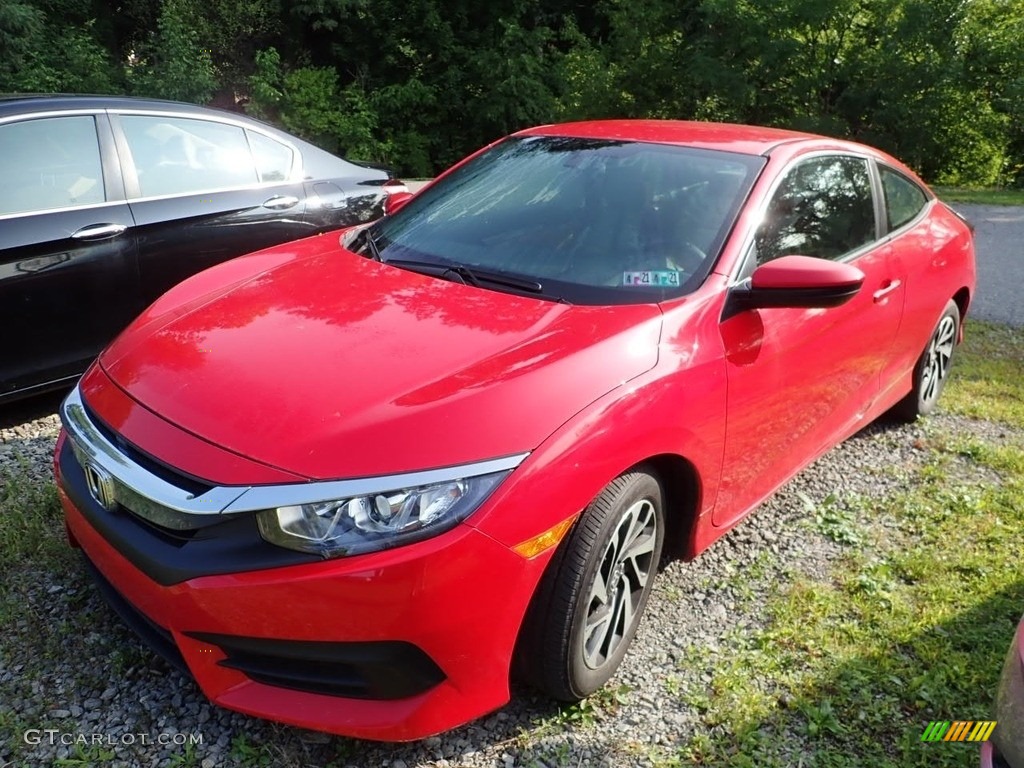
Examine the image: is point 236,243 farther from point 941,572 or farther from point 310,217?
point 941,572

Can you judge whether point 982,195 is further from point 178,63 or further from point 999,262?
point 178,63

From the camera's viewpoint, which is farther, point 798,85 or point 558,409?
point 798,85

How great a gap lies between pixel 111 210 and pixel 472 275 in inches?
84.0

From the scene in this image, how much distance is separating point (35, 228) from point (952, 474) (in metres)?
4.28

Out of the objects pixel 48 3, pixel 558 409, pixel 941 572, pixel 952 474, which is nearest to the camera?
pixel 558 409

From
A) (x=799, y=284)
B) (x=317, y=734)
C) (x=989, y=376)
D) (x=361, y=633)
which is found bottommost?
(x=317, y=734)

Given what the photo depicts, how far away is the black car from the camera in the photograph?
12.0 feet

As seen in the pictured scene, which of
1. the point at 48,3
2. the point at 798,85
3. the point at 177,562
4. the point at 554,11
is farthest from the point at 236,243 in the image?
the point at 554,11

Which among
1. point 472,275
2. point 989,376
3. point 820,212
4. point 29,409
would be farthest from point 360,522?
point 989,376

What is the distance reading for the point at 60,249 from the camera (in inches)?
147

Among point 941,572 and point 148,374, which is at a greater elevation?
point 148,374

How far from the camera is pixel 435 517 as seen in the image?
6.28 ft

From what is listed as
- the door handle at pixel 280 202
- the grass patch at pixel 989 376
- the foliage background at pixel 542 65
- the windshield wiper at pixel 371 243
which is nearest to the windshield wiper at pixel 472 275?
the windshield wiper at pixel 371 243

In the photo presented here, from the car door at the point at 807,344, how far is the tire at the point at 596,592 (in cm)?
41
